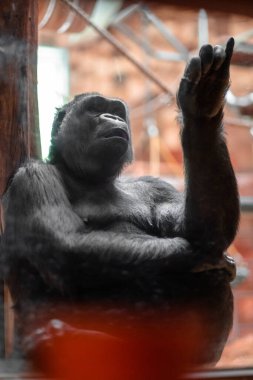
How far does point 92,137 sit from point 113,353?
1.47 ft

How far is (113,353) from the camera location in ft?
3.40

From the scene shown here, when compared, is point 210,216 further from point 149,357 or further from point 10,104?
point 10,104

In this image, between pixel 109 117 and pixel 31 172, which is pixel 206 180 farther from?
pixel 31 172

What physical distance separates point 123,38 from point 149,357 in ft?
5.18

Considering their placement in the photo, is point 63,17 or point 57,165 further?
A: point 63,17

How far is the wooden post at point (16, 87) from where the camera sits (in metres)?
1.15

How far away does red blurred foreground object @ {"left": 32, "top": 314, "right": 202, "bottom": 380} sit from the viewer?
1.01 meters

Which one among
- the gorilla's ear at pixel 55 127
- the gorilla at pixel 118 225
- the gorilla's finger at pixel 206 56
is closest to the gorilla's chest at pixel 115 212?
the gorilla at pixel 118 225

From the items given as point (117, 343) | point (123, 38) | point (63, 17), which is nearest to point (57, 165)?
point (117, 343)

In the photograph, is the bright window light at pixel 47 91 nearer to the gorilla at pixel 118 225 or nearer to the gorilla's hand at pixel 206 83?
the gorilla at pixel 118 225

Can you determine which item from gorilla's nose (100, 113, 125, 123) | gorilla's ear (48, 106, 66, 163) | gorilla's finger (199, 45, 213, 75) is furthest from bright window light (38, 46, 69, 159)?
gorilla's finger (199, 45, 213, 75)

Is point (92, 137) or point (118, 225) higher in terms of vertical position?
point (92, 137)

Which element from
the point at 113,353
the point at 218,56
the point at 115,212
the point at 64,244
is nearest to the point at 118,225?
the point at 115,212

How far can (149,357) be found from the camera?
106 centimetres
